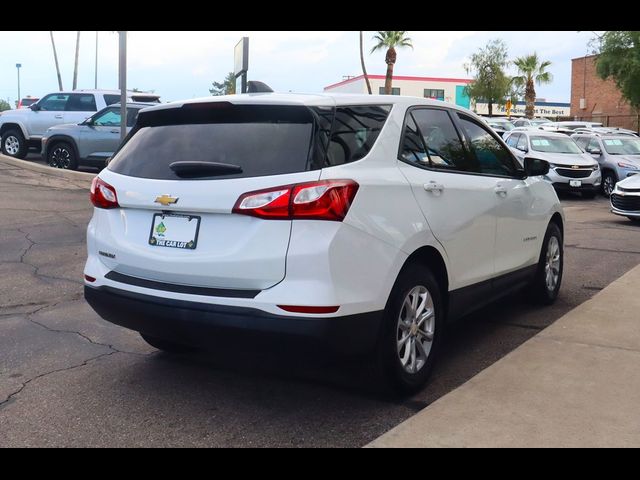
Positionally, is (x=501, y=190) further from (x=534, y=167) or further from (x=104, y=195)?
(x=104, y=195)

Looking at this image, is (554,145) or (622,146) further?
(622,146)

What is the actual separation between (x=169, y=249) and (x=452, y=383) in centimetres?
203

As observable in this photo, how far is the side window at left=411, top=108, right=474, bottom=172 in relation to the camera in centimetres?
472

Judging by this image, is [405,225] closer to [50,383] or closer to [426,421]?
[426,421]

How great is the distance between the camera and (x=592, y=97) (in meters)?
56.1

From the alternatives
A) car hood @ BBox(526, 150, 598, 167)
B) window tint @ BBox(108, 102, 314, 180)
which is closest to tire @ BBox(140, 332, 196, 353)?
window tint @ BBox(108, 102, 314, 180)

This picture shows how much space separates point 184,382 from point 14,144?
16.5 meters

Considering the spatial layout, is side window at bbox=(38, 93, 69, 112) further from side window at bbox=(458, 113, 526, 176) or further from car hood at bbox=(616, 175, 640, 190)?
side window at bbox=(458, 113, 526, 176)

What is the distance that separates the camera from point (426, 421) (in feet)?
12.4

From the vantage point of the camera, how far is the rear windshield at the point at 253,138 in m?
3.79

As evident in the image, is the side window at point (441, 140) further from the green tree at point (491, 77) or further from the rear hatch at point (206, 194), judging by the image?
the green tree at point (491, 77)

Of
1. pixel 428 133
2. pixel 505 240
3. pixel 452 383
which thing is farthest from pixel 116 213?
pixel 505 240

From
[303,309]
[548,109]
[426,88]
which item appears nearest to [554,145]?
[303,309]

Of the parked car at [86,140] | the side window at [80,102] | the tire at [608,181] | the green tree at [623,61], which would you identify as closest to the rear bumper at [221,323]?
the parked car at [86,140]
